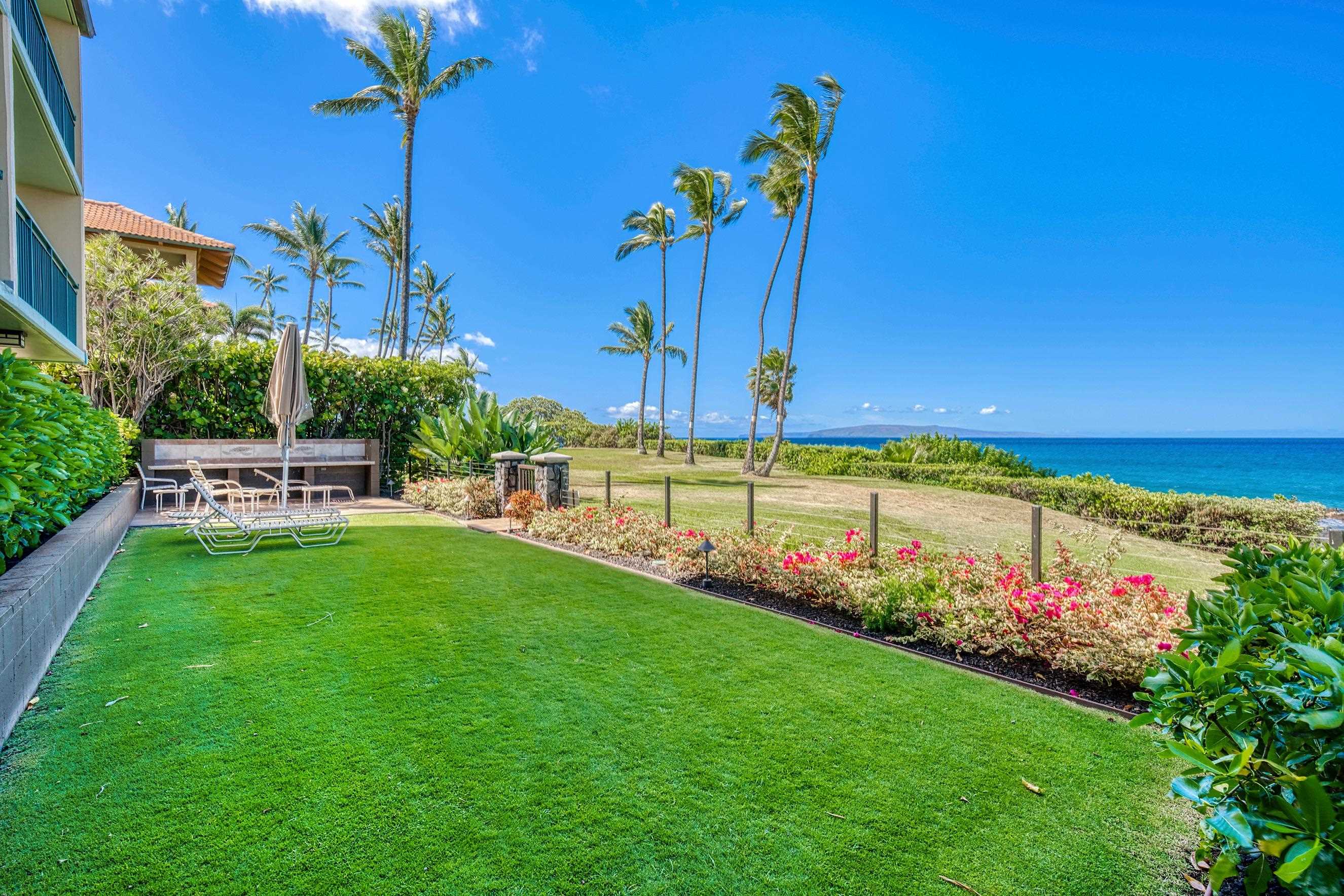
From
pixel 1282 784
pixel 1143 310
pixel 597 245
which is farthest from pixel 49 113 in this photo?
pixel 1143 310

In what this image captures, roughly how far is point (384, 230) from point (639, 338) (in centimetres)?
1646

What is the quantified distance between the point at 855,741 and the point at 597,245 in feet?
121

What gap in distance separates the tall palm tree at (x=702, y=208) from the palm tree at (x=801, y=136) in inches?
206

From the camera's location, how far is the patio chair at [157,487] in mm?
10836

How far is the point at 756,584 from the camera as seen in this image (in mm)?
6664

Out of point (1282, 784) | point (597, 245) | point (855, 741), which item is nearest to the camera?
point (1282, 784)

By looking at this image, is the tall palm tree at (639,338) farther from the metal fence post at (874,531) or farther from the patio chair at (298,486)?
the metal fence post at (874,531)

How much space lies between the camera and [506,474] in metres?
11.6

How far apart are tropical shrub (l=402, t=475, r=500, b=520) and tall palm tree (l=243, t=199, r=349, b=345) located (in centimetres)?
2730

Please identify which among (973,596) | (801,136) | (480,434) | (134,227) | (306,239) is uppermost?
(801,136)

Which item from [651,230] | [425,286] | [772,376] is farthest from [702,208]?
[425,286]

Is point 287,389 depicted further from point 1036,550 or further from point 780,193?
point 780,193

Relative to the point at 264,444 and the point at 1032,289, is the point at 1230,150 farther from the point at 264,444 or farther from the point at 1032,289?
the point at 264,444

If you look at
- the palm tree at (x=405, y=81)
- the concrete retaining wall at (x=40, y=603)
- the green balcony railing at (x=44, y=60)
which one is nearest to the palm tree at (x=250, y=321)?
the palm tree at (x=405, y=81)
